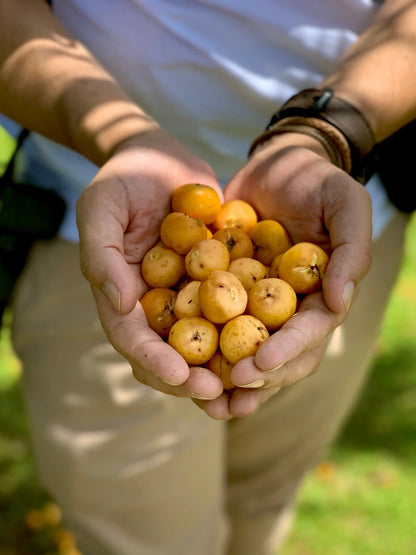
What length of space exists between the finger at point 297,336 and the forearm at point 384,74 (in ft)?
1.89

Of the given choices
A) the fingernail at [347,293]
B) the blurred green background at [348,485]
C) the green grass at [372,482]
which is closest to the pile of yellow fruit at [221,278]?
the fingernail at [347,293]

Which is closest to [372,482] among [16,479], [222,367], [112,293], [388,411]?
[388,411]

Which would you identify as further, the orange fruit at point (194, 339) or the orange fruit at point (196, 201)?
the orange fruit at point (196, 201)

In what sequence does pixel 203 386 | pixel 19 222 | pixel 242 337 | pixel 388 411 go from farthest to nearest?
pixel 388 411 → pixel 19 222 → pixel 242 337 → pixel 203 386

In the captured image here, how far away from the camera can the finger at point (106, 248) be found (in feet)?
4.71

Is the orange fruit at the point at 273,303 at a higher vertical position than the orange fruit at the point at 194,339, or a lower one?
higher

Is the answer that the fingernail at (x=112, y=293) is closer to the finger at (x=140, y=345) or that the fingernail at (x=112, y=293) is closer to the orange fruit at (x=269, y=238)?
the finger at (x=140, y=345)

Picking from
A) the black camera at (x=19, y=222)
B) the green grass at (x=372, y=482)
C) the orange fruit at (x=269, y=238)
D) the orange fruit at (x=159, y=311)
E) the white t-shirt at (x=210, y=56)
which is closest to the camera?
the orange fruit at (x=159, y=311)

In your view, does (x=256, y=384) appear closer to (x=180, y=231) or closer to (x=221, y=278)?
(x=221, y=278)

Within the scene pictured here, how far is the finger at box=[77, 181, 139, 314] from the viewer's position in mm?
1437

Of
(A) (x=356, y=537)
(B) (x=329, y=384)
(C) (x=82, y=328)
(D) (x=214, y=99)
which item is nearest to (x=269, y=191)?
(D) (x=214, y=99)

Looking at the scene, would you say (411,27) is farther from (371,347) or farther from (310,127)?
(371,347)

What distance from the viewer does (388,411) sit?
3582 millimetres

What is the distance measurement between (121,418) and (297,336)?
79 cm
